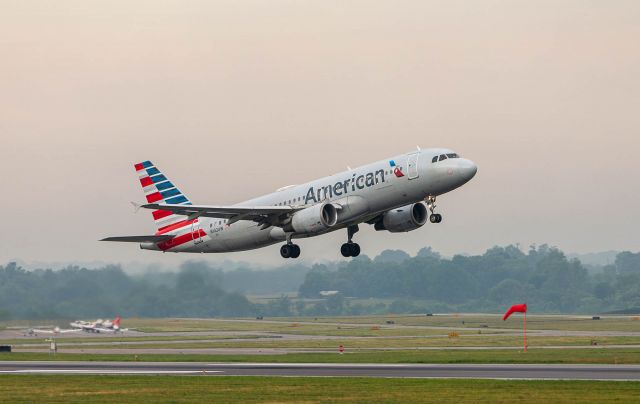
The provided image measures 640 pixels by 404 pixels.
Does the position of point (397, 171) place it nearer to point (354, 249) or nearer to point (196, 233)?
point (354, 249)

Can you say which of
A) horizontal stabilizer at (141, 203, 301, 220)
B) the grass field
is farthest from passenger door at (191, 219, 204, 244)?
the grass field

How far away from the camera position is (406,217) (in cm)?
6981

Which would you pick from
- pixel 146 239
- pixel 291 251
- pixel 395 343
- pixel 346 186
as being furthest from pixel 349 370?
pixel 395 343

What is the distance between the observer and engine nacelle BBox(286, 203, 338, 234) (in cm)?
6594

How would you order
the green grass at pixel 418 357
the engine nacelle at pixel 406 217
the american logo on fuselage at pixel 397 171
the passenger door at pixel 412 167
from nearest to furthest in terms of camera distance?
the passenger door at pixel 412 167, the american logo on fuselage at pixel 397 171, the green grass at pixel 418 357, the engine nacelle at pixel 406 217

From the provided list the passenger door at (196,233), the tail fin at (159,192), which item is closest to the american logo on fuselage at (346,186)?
the passenger door at (196,233)

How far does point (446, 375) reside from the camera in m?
56.2

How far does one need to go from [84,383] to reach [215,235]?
2185 centimetres

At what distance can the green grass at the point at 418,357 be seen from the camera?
68.1 meters

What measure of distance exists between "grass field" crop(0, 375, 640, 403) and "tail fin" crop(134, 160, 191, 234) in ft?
79.0

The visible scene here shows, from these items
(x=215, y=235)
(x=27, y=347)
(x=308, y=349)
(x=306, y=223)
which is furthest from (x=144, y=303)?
(x=306, y=223)

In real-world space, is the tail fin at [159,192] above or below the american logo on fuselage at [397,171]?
above

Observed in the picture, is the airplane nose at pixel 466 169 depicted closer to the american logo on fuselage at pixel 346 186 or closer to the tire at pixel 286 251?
the american logo on fuselage at pixel 346 186

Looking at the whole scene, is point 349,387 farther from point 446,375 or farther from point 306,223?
point 306,223
